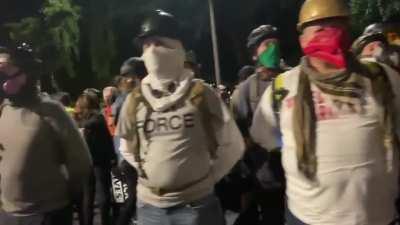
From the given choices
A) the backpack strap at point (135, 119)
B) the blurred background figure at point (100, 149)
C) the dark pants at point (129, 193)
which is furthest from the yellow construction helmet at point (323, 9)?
the blurred background figure at point (100, 149)

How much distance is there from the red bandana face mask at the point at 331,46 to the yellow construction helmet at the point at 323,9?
0.07 meters

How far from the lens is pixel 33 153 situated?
504 centimetres

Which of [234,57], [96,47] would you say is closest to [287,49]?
[234,57]

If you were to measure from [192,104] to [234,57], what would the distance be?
27.9 metres

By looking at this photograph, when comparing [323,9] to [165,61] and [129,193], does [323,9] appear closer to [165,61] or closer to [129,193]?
[165,61]

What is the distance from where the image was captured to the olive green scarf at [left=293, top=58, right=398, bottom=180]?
404 centimetres

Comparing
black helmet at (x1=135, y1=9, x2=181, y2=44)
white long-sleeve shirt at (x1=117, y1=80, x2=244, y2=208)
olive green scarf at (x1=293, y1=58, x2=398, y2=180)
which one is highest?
black helmet at (x1=135, y1=9, x2=181, y2=44)

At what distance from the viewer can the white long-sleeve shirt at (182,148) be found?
4.90 m

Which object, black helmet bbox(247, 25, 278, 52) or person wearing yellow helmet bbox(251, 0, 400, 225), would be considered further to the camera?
black helmet bbox(247, 25, 278, 52)

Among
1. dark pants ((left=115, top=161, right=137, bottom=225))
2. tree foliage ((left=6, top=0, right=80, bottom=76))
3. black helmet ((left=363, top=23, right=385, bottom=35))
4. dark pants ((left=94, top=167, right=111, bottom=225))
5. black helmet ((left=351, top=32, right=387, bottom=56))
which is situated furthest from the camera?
tree foliage ((left=6, top=0, right=80, bottom=76))

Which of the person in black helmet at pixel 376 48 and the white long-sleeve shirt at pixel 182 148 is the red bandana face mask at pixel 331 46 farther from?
the person in black helmet at pixel 376 48

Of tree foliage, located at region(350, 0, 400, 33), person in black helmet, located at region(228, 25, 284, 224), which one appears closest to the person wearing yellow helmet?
person in black helmet, located at region(228, 25, 284, 224)

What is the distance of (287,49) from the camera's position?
30.8 metres

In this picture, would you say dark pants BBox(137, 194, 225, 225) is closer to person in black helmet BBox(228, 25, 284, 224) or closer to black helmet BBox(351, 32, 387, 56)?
person in black helmet BBox(228, 25, 284, 224)
